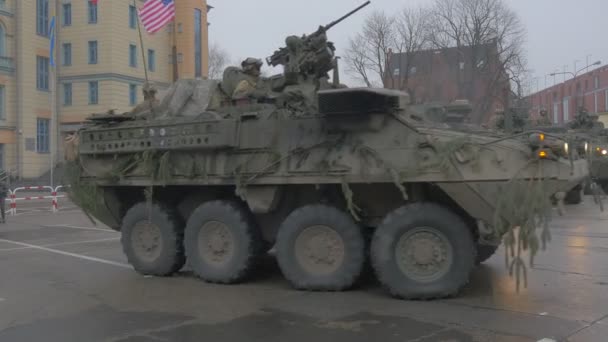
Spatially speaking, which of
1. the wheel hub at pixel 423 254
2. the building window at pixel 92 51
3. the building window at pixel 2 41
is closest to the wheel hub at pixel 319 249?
the wheel hub at pixel 423 254

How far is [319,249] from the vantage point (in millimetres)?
7652

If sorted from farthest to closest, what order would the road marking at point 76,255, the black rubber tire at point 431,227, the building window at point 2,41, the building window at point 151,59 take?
the building window at point 151,59
the building window at point 2,41
the road marking at point 76,255
the black rubber tire at point 431,227

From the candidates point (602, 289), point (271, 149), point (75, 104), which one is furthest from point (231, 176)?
point (75, 104)

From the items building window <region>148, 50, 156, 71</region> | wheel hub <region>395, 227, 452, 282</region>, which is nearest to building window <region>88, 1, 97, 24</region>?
building window <region>148, 50, 156, 71</region>

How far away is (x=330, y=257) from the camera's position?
25.1 ft

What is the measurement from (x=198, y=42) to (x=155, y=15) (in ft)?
106

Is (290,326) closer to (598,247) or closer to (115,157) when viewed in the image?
(115,157)

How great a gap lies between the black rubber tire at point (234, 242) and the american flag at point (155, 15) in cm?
691

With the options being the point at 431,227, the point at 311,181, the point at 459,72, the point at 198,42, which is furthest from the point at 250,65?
the point at 198,42

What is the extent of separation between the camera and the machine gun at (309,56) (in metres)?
8.89

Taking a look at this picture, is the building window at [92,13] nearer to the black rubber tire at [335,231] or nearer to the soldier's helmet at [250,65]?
the soldier's helmet at [250,65]

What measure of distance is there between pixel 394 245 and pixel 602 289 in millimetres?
2438

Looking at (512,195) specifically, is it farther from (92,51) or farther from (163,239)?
(92,51)

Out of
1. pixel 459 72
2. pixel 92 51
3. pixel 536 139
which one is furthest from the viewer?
pixel 92 51
